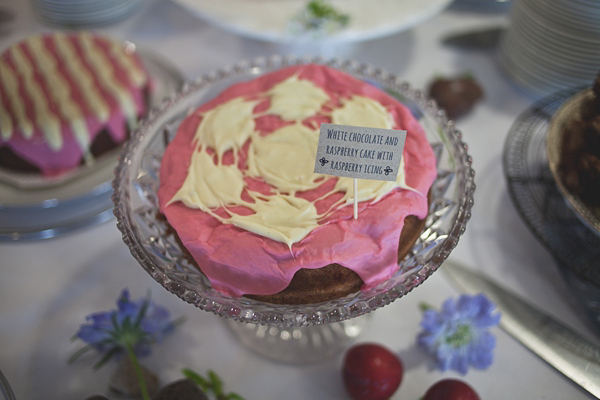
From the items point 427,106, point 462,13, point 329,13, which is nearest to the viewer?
point 427,106

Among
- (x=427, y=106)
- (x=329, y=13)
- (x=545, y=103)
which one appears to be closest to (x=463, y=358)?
(x=427, y=106)

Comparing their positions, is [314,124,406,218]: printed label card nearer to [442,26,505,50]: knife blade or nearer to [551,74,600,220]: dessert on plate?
[551,74,600,220]: dessert on plate

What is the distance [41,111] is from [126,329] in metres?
0.72

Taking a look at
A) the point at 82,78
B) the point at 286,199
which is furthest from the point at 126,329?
the point at 82,78

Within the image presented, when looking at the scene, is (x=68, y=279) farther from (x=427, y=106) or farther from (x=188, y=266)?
(x=427, y=106)

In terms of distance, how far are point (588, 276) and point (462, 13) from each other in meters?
1.33

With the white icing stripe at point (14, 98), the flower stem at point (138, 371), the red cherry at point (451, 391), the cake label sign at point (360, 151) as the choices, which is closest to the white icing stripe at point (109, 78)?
the white icing stripe at point (14, 98)

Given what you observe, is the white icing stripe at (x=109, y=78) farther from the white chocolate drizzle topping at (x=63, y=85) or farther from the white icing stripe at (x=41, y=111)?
the white icing stripe at (x=41, y=111)

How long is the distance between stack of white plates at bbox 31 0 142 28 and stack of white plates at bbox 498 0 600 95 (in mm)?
1484

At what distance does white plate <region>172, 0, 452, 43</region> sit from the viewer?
1599mm

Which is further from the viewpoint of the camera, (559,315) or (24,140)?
(24,140)

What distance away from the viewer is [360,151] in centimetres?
86

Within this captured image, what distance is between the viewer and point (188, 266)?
978 mm

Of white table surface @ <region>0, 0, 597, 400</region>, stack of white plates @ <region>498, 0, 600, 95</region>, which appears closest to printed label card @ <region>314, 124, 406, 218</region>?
white table surface @ <region>0, 0, 597, 400</region>
